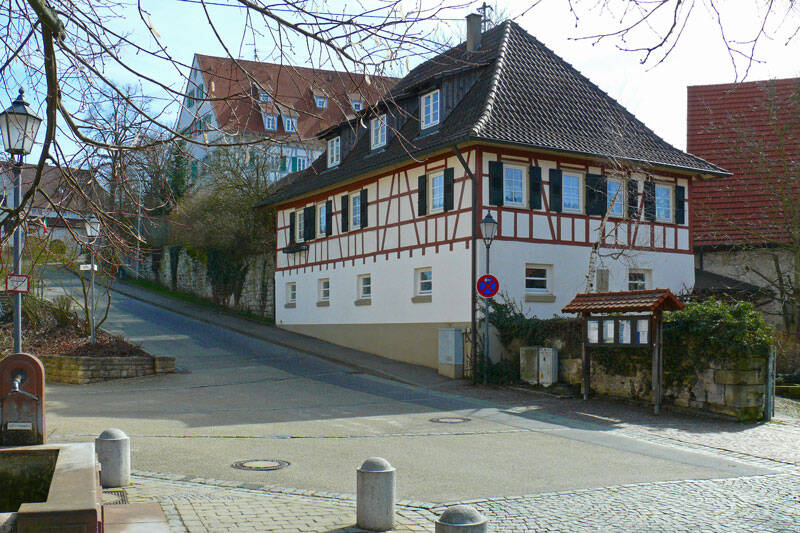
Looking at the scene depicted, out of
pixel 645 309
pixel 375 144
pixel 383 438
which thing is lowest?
pixel 383 438

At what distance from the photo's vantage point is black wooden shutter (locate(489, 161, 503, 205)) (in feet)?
74.2

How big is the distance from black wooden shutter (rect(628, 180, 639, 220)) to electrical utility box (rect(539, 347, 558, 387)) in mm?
7935

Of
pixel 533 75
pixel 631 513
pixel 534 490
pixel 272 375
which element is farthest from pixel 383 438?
pixel 533 75

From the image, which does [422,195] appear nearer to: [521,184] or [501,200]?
[501,200]

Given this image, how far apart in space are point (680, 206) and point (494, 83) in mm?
6929

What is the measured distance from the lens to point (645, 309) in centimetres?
1532

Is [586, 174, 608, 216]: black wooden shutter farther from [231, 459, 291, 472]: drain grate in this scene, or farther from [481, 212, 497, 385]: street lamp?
[231, 459, 291, 472]: drain grate

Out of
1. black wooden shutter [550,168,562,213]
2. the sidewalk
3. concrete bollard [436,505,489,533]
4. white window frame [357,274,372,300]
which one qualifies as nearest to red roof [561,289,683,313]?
the sidewalk

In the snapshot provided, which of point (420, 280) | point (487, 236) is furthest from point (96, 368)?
point (487, 236)

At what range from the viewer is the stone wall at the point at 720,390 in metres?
14.4

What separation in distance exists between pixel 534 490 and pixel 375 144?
20.8m

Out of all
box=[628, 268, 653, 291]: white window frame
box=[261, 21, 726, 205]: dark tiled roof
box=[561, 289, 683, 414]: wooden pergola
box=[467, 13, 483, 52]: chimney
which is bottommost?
box=[561, 289, 683, 414]: wooden pergola

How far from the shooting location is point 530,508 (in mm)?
7934

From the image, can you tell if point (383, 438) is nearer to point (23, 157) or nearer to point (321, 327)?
point (23, 157)
